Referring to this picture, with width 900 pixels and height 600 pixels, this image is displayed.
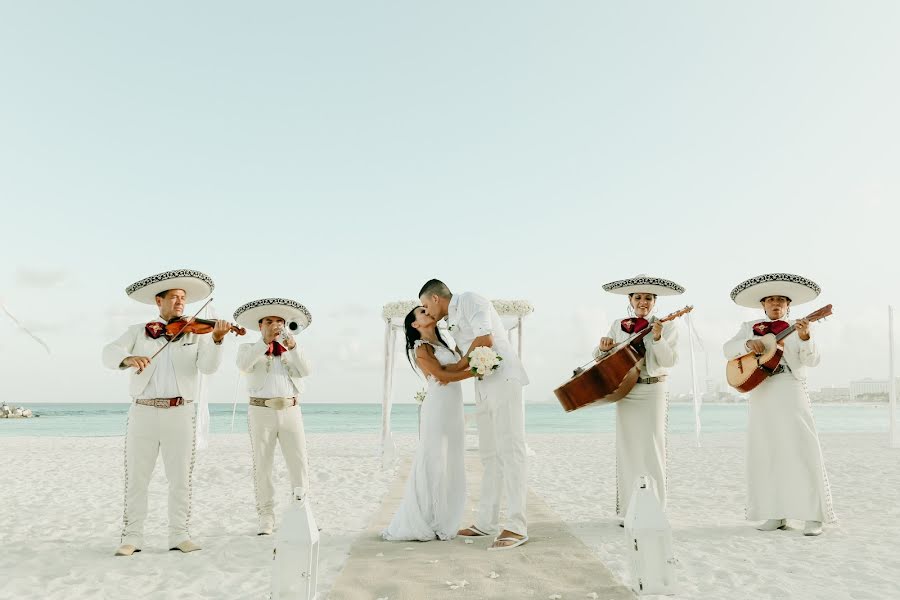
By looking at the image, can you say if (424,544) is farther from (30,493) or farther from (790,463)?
(30,493)

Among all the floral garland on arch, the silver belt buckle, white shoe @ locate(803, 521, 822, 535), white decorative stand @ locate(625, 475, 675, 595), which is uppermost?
the floral garland on arch

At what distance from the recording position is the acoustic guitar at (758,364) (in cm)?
574

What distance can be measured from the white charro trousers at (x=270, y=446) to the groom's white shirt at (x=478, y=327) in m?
1.71

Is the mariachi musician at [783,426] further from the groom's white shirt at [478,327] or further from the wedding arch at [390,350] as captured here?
the wedding arch at [390,350]

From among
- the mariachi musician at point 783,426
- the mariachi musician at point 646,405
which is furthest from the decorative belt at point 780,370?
the mariachi musician at point 646,405

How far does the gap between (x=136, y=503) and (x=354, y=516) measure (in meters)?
2.23

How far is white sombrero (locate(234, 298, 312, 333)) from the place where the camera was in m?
5.96

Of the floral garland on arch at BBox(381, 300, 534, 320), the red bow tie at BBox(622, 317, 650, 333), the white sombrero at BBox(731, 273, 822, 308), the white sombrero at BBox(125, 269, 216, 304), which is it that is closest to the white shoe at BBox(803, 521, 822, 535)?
the white sombrero at BBox(731, 273, 822, 308)

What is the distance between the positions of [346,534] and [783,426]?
393 centimetres

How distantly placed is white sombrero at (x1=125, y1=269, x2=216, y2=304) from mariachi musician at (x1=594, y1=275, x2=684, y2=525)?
3417 millimetres

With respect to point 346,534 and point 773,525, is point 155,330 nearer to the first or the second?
point 346,534

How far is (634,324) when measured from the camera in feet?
18.9

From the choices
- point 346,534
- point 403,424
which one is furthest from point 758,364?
point 403,424

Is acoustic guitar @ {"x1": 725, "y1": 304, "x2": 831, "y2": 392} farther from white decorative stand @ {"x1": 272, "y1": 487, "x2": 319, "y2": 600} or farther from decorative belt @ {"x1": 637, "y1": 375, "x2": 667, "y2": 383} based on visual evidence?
white decorative stand @ {"x1": 272, "y1": 487, "x2": 319, "y2": 600}
